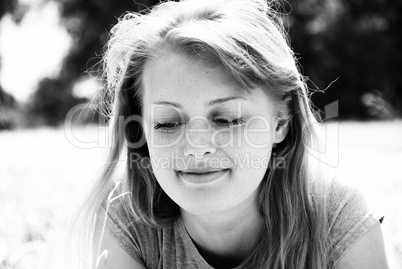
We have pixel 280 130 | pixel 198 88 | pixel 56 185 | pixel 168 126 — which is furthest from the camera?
pixel 56 185

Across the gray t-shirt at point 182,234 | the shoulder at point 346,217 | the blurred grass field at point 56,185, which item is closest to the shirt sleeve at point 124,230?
the gray t-shirt at point 182,234

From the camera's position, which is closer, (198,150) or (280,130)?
(198,150)

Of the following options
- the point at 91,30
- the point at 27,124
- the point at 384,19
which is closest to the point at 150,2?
the point at 91,30

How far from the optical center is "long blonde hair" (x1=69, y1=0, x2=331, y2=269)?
1.99 metres

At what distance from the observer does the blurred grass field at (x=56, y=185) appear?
246 cm

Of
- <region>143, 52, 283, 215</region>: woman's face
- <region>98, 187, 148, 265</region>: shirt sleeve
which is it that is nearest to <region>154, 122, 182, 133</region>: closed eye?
<region>143, 52, 283, 215</region>: woman's face

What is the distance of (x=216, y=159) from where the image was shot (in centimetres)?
197

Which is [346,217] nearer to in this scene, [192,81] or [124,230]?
[192,81]

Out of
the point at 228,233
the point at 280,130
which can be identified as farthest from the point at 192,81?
the point at 228,233

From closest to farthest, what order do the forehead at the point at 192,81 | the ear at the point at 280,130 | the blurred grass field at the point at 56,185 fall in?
1. the forehead at the point at 192,81
2. the ear at the point at 280,130
3. the blurred grass field at the point at 56,185

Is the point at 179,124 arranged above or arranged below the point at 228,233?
above

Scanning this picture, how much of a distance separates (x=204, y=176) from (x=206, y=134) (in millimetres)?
162

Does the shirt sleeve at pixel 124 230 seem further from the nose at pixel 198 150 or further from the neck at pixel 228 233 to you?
the nose at pixel 198 150

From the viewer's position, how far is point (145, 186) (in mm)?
2451
